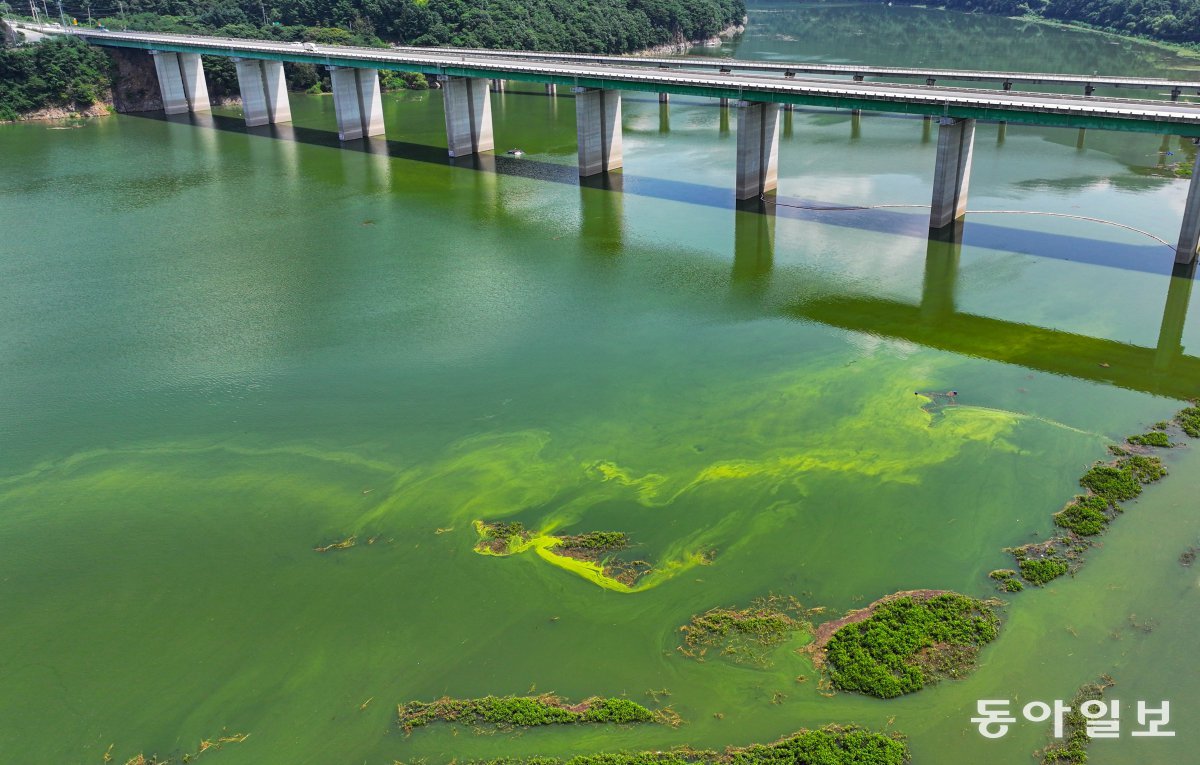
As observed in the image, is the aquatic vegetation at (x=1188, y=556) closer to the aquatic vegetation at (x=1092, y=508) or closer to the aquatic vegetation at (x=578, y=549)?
the aquatic vegetation at (x=1092, y=508)

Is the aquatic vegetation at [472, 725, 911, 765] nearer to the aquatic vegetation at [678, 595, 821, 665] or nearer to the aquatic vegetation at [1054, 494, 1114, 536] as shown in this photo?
the aquatic vegetation at [678, 595, 821, 665]

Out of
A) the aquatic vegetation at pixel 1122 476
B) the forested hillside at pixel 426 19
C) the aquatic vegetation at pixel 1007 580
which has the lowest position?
the aquatic vegetation at pixel 1007 580

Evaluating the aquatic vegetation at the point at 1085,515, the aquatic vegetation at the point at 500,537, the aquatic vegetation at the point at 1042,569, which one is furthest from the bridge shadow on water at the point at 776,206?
the aquatic vegetation at the point at 500,537

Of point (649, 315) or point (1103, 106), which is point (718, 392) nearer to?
point (649, 315)

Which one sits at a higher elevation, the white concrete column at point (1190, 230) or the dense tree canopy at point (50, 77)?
the dense tree canopy at point (50, 77)

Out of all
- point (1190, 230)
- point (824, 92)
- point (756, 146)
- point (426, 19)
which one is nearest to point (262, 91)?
point (426, 19)

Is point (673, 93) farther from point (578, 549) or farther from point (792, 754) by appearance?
point (792, 754)
